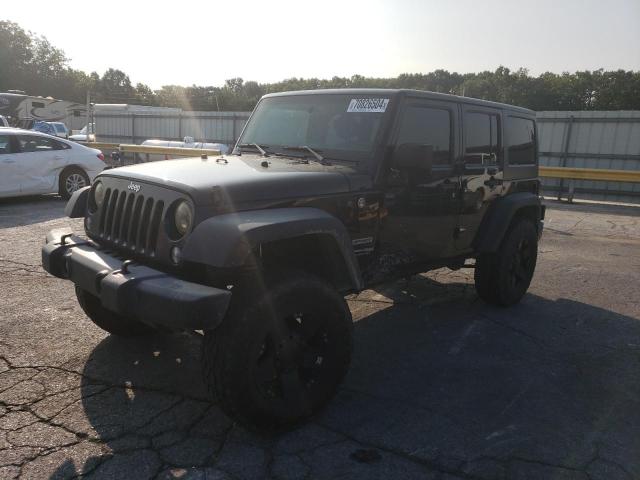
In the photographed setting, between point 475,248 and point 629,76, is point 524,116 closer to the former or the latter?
point 475,248

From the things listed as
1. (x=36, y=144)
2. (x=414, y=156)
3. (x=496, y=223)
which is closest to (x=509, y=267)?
(x=496, y=223)

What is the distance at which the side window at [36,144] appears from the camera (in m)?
9.50

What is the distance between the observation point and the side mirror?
3.38 meters

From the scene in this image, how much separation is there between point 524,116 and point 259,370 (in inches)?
162

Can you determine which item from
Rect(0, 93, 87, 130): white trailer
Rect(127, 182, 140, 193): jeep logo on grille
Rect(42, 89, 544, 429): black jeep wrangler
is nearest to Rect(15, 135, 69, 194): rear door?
Rect(42, 89, 544, 429): black jeep wrangler

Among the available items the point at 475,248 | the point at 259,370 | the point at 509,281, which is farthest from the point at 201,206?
the point at 509,281

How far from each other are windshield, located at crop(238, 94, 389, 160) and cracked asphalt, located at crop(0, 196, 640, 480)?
1588 mm

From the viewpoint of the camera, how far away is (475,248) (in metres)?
4.72

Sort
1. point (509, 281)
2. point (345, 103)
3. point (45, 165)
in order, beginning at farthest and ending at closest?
point (45, 165) → point (509, 281) → point (345, 103)

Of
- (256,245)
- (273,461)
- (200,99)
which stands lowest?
(273,461)

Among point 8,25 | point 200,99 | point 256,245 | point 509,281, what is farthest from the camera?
point 8,25

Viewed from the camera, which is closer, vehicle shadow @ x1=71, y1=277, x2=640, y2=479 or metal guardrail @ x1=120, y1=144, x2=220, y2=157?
vehicle shadow @ x1=71, y1=277, x2=640, y2=479

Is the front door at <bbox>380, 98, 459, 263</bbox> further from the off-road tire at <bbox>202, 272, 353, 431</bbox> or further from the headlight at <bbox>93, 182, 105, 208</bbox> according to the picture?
the headlight at <bbox>93, 182, 105, 208</bbox>

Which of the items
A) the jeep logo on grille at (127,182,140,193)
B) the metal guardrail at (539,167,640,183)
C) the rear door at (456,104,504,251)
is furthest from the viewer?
the metal guardrail at (539,167,640,183)
